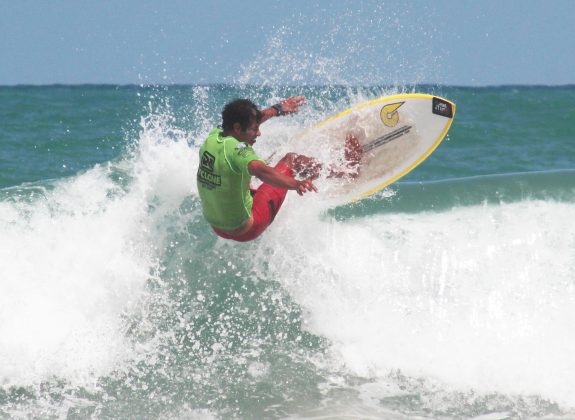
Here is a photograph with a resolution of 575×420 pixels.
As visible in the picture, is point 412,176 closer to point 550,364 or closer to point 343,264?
point 343,264

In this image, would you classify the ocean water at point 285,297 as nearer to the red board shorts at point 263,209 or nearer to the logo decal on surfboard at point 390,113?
the logo decal on surfboard at point 390,113

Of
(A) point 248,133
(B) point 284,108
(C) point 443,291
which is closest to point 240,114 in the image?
(A) point 248,133

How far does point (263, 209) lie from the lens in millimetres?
6051

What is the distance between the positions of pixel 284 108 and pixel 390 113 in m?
1.18

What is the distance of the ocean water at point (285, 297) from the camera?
18.8 ft

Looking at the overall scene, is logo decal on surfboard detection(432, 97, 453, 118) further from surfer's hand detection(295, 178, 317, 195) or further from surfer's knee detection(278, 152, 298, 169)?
surfer's hand detection(295, 178, 317, 195)

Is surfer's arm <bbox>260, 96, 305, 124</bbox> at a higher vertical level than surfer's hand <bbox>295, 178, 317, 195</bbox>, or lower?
higher

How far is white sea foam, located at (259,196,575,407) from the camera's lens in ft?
20.1

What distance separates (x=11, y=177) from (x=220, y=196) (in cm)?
A: 649

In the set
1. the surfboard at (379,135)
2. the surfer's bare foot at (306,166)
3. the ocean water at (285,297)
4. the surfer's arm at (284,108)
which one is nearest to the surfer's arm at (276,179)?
the surfer's arm at (284,108)

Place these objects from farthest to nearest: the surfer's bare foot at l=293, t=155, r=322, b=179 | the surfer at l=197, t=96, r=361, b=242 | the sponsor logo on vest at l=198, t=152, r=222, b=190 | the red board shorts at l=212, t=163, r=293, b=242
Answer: the surfer's bare foot at l=293, t=155, r=322, b=179, the red board shorts at l=212, t=163, r=293, b=242, the sponsor logo on vest at l=198, t=152, r=222, b=190, the surfer at l=197, t=96, r=361, b=242

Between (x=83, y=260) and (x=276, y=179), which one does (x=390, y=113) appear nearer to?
(x=276, y=179)

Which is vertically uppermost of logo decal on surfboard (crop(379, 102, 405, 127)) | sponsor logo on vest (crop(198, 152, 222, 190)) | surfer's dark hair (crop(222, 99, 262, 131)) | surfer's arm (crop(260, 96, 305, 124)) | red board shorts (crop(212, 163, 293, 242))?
logo decal on surfboard (crop(379, 102, 405, 127))

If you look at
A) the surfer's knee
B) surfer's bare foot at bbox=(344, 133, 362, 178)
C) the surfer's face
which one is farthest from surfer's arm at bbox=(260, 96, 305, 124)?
surfer's bare foot at bbox=(344, 133, 362, 178)
